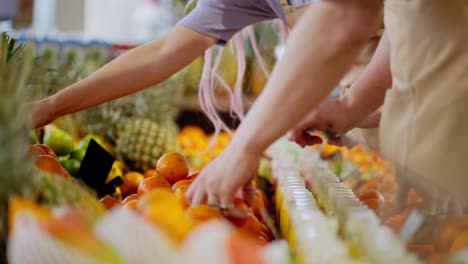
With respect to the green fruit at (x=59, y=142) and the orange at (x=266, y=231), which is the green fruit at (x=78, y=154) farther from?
the orange at (x=266, y=231)

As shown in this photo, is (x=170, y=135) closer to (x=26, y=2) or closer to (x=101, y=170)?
(x=101, y=170)

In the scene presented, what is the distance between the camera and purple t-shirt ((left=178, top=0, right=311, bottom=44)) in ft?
6.13

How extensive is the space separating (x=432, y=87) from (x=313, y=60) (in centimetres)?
40

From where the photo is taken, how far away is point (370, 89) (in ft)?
5.25

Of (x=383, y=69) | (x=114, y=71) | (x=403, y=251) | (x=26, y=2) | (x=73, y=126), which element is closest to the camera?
(x=403, y=251)

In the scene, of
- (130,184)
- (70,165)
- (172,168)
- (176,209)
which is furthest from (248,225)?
(70,165)

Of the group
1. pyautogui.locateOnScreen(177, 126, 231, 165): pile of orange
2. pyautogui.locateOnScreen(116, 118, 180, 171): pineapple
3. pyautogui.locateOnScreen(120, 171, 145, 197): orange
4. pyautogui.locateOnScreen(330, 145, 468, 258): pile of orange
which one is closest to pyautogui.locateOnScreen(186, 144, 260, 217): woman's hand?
pyautogui.locateOnScreen(330, 145, 468, 258): pile of orange

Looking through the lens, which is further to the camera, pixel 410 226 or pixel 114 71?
pixel 114 71

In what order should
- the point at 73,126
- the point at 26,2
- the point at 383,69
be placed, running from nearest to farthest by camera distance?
1. the point at 383,69
2. the point at 73,126
3. the point at 26,2

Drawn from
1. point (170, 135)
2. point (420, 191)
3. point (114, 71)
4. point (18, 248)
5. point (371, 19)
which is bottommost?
point (170, 135)

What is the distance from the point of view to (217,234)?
0.85 metres

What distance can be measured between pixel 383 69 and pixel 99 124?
212cm

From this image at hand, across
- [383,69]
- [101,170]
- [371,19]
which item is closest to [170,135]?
[101,170]

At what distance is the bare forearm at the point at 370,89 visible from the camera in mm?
1587
